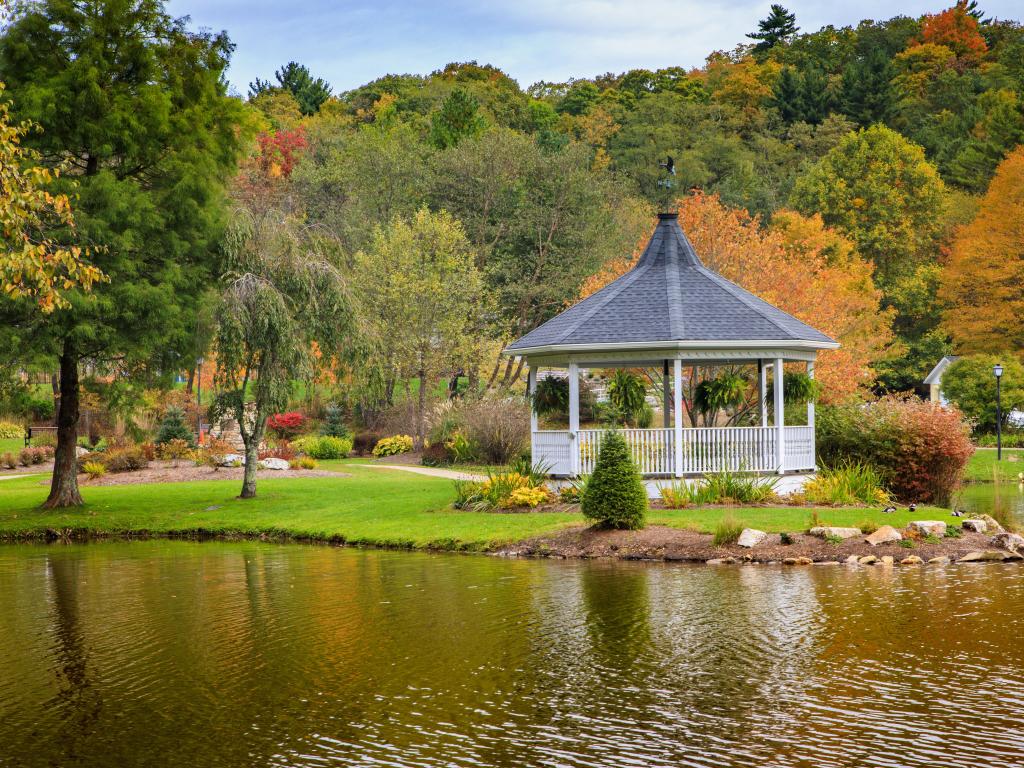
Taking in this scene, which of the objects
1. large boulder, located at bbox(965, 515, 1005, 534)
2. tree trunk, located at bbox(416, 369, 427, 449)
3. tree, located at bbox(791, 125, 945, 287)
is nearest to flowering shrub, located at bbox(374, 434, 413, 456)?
tree trunk, located at bbox(416, 369, 427, 449)

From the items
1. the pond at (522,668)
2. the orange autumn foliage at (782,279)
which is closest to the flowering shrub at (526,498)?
the pond at (522,668)

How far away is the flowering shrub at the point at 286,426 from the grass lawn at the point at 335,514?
508 inches

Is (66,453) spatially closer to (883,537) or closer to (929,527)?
(883,537)

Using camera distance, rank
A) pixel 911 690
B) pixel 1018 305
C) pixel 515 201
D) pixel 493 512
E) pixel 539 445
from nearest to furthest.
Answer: pixel 911 690 → pixel 493 512 → pixel 539 445 → pixel 1018 305 → pixel 515 201

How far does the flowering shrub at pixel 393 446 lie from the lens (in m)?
38.1

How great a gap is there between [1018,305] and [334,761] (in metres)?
42.8

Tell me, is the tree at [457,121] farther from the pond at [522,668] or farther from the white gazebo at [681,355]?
the pond at [522,668]

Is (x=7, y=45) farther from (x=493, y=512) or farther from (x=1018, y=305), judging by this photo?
(x=1018, y=305)

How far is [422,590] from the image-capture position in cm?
1470

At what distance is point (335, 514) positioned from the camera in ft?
73.4

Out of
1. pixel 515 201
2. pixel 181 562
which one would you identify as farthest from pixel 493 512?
pixel 515 201

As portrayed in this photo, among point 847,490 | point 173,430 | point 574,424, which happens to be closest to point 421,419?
point 173,430

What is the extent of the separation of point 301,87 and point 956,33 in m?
45.4

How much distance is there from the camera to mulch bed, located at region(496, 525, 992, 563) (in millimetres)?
16469
